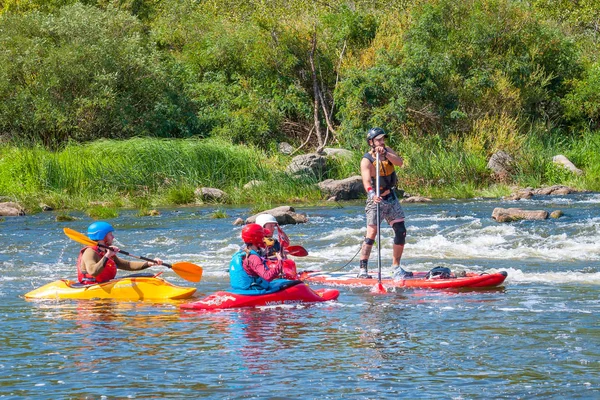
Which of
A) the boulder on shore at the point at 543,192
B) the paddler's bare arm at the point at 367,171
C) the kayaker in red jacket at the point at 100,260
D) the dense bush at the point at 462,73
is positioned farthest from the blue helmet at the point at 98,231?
the dense bush at the point at 462,73

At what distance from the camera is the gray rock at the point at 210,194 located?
2177cm

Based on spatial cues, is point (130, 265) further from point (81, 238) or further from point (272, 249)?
point (272, 249)

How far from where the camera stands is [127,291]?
10.2 metres

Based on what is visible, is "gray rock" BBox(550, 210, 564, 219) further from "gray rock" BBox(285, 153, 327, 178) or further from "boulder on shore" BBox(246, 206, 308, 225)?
"gray rock" BBox(285, 153, 327, 178)

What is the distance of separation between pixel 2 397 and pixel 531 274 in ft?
23.3

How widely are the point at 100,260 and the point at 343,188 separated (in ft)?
40.0

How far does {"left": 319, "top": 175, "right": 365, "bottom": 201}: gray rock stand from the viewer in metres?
21.9

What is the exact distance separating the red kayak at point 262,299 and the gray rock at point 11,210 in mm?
11797

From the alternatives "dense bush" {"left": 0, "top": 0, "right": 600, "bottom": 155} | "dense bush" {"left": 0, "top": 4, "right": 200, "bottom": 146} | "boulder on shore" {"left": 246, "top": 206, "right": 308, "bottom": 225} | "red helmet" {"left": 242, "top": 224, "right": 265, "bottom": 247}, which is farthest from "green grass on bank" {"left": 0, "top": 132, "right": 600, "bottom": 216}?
"red helmet" {"left": 242, "top": 224, "right": 265, "bottom": 247}

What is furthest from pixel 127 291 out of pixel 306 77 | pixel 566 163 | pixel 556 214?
pixel 306 77

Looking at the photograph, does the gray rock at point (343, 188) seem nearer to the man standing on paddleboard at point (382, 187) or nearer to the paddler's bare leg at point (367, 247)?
the paddler's bare leg at point (367, 247)

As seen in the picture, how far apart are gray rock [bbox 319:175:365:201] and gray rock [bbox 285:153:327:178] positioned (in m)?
0.77

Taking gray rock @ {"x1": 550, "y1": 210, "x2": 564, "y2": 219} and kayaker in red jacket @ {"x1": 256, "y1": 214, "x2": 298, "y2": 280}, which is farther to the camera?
gray rock @ {"x1": 550, "y1": 210, "x2": 564, "y2": 219}

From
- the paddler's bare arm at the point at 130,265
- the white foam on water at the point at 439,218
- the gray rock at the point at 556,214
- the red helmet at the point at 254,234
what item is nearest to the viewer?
the red helmet at the point at 254,234
